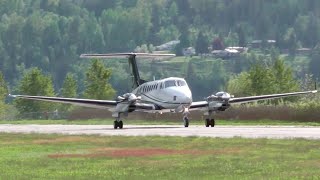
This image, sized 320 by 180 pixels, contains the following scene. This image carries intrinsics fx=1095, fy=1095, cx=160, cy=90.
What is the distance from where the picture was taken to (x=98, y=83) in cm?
16262

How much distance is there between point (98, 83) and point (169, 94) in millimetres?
86256

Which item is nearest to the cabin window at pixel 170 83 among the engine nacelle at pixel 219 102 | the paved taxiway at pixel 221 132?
the engine nacelle at pixel 219 102

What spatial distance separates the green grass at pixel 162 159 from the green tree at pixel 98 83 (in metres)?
103

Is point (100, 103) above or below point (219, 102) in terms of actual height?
above

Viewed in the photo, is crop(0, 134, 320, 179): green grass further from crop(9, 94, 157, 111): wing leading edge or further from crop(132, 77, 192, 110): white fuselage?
crop(9, 94, 157, 111): wing leading edge

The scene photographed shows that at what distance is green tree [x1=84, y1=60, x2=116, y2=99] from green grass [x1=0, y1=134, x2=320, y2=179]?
10339cm

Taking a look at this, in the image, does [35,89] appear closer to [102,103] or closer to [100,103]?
[100,103]

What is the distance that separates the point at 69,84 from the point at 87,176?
164m

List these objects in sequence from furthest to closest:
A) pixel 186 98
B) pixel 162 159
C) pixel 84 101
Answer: pixel 84 101
pixel 186 98
pixel 162 159

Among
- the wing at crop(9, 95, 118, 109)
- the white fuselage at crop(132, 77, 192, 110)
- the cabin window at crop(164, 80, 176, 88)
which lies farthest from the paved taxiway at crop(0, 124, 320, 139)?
the wing at crop(9, 95, 118, 109)

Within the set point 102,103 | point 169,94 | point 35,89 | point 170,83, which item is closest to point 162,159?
point 169,94

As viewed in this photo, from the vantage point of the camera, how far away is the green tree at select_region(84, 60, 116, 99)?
160750mm

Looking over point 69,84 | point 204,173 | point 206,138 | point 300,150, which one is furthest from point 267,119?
point 69,84

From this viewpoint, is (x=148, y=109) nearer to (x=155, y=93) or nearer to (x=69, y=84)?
(x=155, y=93)
